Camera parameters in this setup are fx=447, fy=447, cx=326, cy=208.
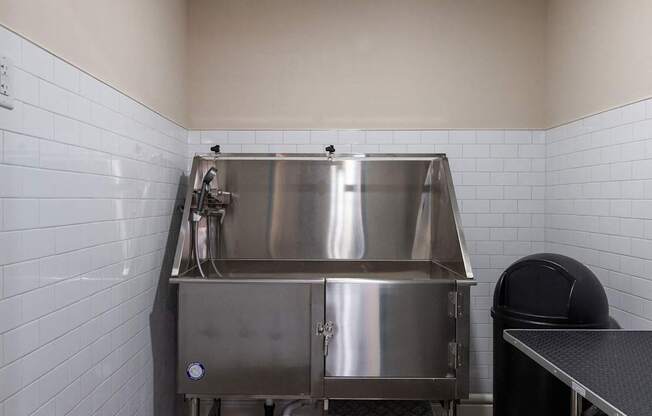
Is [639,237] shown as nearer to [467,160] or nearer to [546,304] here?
[546,304]

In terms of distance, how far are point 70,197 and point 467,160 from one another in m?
2.34

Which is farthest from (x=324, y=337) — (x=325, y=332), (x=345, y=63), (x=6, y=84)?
(x=345, y=63)

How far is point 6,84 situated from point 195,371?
146 cm

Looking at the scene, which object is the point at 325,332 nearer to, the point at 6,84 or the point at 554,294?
the point at 554,294

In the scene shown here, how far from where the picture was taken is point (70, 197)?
1571mm

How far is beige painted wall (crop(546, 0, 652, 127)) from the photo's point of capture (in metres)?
2.11

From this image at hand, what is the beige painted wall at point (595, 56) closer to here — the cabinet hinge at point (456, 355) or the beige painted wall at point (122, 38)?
the cabinet hinge at point (456, 355)

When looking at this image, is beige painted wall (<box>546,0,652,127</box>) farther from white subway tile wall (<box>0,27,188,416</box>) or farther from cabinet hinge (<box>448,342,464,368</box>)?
white subway tile wall (<box>0,27,188,416</box>)

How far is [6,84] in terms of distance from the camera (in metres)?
1.25

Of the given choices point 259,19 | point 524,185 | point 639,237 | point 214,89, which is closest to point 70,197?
point 214,89

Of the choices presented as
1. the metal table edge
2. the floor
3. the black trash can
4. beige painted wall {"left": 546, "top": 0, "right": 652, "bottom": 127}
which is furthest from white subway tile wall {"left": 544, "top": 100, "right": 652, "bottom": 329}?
the floor

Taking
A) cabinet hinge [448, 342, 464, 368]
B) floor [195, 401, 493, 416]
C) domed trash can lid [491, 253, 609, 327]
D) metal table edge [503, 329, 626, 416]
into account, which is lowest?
floor [195, 401, 493, 416]

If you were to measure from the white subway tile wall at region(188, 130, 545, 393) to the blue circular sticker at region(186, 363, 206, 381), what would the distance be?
142cm

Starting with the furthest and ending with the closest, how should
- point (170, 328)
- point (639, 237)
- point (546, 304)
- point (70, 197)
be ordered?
point (170, 328)
point (639, 237)
point (546, 304)
point (70, 197)
